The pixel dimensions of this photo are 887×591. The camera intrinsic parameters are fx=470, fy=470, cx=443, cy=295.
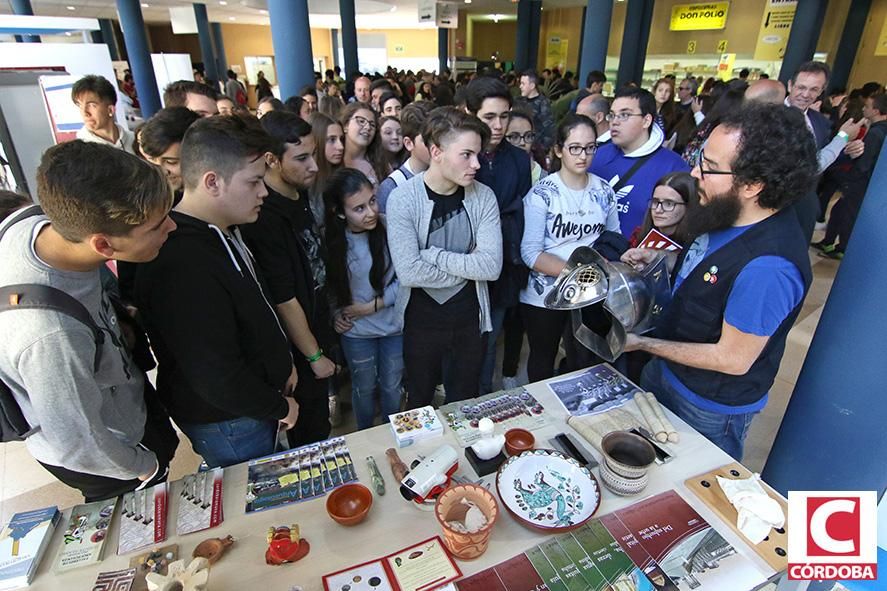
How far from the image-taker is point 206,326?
3.84 feet

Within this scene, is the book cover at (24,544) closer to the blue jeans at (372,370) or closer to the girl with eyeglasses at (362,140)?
the blue jeans at (372,370)

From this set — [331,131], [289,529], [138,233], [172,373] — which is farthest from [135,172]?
[331,131]

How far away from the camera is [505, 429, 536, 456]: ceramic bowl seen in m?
1.28

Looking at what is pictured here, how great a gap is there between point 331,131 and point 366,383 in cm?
122

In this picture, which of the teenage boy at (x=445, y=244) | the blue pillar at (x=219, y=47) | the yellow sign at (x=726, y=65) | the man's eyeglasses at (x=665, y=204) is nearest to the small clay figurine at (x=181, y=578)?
the teenage boy at (x=445, y=244)

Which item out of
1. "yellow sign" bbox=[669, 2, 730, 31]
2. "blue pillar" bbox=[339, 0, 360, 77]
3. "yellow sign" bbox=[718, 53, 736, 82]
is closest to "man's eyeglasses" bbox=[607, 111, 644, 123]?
"blue pillar" bbox=[339, 0, 360, 77]

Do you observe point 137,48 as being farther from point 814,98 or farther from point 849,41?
point 849,41

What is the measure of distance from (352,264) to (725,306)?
1378 mm

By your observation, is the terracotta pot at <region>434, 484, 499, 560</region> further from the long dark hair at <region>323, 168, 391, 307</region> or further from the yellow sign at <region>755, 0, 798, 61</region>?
the yellow sign at <region>755, 0, 798, 61</region>

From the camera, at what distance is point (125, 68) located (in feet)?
38.2

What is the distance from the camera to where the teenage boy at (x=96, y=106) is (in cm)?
296

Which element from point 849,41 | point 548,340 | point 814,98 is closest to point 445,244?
point 548,340

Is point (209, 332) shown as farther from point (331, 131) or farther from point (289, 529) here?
point (331, 131)

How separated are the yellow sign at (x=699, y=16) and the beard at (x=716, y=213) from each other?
13.2 metres
